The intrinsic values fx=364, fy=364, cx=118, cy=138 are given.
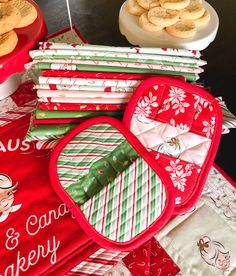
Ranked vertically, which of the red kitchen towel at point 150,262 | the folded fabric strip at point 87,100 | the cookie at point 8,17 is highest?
the cookie at point 8,17

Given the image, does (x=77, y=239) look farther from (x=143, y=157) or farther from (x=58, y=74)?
(x=58, y=74)

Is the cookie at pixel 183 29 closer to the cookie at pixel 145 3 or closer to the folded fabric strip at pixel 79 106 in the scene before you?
the cookie at pixel 145 3

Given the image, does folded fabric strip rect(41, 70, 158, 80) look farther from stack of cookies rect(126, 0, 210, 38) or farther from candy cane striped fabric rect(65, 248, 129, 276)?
candy cane striped fabric rect(65, 248, 129, 276)

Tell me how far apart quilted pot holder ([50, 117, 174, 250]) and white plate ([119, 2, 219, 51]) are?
0.22m

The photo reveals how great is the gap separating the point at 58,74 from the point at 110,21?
52 cm

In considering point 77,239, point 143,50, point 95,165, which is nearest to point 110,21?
point 143,50

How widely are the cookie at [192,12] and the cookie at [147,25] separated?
56 mm

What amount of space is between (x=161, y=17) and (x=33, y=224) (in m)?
0.48

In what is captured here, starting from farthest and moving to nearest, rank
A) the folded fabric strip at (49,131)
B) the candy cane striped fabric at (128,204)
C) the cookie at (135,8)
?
the cookie at (135,8)
the folded fabric strip at (49,131)
the candy cane striped fabric at (128,204)

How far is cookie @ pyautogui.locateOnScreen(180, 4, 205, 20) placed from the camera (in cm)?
76

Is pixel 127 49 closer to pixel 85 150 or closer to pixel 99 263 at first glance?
pixel 85 150

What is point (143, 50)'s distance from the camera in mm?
703

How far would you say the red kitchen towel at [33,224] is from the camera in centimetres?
59

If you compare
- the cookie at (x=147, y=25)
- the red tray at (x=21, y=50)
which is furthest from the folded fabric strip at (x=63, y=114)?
the cookie at (x=147, y=25)
